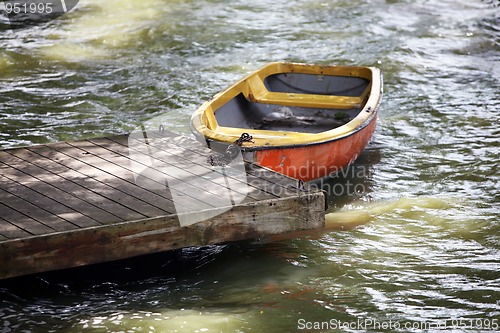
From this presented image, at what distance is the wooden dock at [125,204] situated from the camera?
494 centimetres

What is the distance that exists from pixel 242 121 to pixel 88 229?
3.24 m

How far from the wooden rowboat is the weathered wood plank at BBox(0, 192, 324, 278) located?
948 millimetres

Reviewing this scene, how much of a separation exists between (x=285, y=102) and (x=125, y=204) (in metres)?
3.20

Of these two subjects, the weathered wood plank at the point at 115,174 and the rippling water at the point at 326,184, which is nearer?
the rippling water at the point at 326,184

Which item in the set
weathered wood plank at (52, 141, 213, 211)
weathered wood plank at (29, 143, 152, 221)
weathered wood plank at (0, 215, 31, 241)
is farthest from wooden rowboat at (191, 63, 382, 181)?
weathered wood plank at (0, 215, 31, 241)

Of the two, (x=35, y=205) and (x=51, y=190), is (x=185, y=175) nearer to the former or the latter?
(x=51, y=190)

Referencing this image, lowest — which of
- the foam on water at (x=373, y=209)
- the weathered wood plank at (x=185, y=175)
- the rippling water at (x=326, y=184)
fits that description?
the foam on water at (x=373, y=209)

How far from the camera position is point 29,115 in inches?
348

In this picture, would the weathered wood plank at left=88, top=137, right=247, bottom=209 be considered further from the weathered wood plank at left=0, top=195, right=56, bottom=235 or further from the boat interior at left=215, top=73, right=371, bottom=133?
the boat interior at left=215, top=73, right=371, bottom=133

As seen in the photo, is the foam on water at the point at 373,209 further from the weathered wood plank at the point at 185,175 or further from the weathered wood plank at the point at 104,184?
the weathered wood plank at the point at 104,184

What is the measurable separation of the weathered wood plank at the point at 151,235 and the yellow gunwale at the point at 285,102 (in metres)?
1.03

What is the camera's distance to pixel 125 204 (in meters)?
5.34

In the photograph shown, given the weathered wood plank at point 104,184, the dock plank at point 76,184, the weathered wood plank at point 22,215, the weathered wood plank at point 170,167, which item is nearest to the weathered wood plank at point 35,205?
the weathered wood plank at point 22,215

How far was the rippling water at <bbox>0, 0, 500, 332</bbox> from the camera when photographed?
5.14 meters
